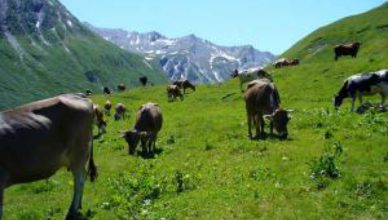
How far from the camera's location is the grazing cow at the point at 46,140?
1466 centimetres

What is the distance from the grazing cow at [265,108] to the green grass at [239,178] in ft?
A: 2.62

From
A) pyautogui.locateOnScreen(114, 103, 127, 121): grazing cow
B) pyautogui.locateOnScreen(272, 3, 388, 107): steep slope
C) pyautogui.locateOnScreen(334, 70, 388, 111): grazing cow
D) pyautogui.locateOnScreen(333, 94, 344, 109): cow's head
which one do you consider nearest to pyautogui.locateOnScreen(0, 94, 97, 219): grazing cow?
pyautogui.locateOnScreen(334, 70, 388, 111): grazing cow

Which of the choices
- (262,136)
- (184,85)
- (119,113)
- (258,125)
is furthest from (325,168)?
(184,85)

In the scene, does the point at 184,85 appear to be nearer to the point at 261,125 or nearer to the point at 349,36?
the point at 261,125

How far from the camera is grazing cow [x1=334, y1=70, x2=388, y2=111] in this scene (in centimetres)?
3350

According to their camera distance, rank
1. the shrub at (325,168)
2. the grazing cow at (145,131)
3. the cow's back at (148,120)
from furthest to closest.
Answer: the cow's back at (148,120)
the grazing cow at (145,131)
the shrub at (325,168)

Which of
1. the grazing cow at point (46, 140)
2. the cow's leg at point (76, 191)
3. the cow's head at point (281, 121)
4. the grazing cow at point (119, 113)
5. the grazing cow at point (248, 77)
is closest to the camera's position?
the grazing cow at point (46, 140)

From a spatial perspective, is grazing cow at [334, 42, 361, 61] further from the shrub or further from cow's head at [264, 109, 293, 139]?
the shrub

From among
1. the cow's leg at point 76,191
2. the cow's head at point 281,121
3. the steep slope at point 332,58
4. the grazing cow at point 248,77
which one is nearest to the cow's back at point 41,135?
the cow's leg at point 76,191

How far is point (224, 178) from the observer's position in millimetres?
18406

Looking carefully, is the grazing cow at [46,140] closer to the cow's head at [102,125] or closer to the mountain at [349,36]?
the cow's head at [102,125]

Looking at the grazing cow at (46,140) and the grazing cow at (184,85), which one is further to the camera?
the grazing cow at (184,85)

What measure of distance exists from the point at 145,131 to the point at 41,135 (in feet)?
45.2

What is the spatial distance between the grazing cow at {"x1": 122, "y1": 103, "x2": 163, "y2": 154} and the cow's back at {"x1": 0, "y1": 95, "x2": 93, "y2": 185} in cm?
1200
